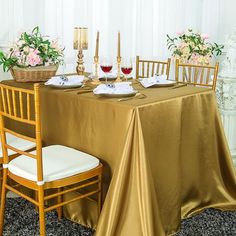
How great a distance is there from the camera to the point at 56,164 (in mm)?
2189

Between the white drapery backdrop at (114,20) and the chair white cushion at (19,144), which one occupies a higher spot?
the white drapery backdrop at (114,20)

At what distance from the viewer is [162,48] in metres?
4.22

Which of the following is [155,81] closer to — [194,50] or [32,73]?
[32,73]

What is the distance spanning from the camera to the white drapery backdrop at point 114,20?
Answer: 3305 mm

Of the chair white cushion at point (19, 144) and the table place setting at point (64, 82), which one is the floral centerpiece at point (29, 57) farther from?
the chair white cushion at point (19, 144)

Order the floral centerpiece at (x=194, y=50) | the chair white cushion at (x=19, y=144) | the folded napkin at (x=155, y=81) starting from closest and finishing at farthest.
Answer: the chair white cushion at (x=19, y=144) → the folded napkin at (x=155, y=81) → the floral centerpiece at (x=194, y=50)

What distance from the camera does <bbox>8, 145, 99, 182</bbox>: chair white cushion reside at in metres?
2.10

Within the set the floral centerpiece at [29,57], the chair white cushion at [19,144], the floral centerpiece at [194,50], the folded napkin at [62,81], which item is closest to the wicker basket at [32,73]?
the floral centerpiece at [29,57]

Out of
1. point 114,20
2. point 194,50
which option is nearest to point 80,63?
point 114,20

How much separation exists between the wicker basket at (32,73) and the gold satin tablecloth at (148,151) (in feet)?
0.25

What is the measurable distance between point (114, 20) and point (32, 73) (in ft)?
4.31

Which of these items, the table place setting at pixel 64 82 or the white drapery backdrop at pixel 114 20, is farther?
the white drapery backdrop at pixel 114 20

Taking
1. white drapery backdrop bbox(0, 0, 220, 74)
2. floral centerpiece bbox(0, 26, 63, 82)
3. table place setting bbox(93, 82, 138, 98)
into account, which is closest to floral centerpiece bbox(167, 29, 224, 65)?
white drapery backdrop bbox(0, 0, 220, 74)

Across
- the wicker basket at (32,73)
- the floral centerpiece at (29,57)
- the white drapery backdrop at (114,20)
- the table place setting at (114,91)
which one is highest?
the white drapery backdrop at (114,20)
